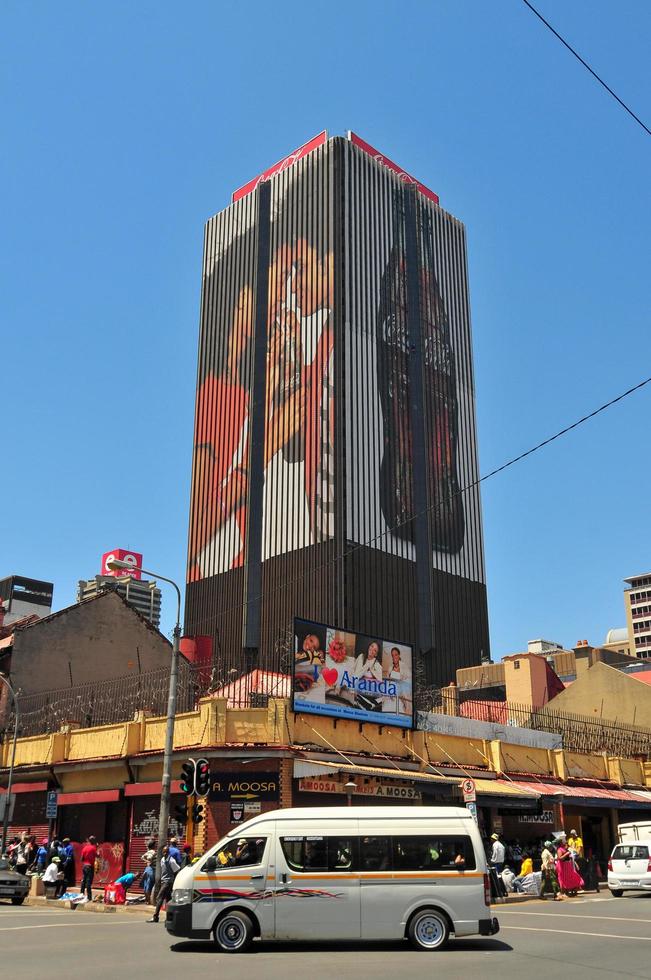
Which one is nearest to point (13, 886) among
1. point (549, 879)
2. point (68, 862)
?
point (68, 862)

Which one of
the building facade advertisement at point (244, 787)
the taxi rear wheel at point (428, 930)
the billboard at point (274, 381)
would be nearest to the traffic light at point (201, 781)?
the building facade advertisement at point (244, 787)

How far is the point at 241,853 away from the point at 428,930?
309cm

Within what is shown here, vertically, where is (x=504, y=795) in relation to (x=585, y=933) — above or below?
above

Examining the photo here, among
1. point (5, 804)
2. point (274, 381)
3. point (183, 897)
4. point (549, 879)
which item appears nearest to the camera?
point (183, 897)

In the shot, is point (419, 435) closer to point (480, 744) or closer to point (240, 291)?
point (240, 291)

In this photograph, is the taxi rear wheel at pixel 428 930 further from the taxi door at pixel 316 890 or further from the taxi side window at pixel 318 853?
the taxi side window at pixel 318 853

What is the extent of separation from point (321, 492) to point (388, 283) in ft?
65.7

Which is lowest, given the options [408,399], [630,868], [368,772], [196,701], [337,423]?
[630,868]

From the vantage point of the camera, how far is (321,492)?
69688mm

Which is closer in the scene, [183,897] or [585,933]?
[183,897]

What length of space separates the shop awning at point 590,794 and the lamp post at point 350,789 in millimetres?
8087

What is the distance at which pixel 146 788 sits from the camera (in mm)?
28266

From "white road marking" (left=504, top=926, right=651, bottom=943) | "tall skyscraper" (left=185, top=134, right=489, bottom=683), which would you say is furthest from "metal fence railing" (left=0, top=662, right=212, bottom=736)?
"tall skyscraper" (left=185, top=134, right=489, bottom=683)

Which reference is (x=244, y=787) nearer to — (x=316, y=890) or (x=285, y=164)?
(x=316, y=890)
